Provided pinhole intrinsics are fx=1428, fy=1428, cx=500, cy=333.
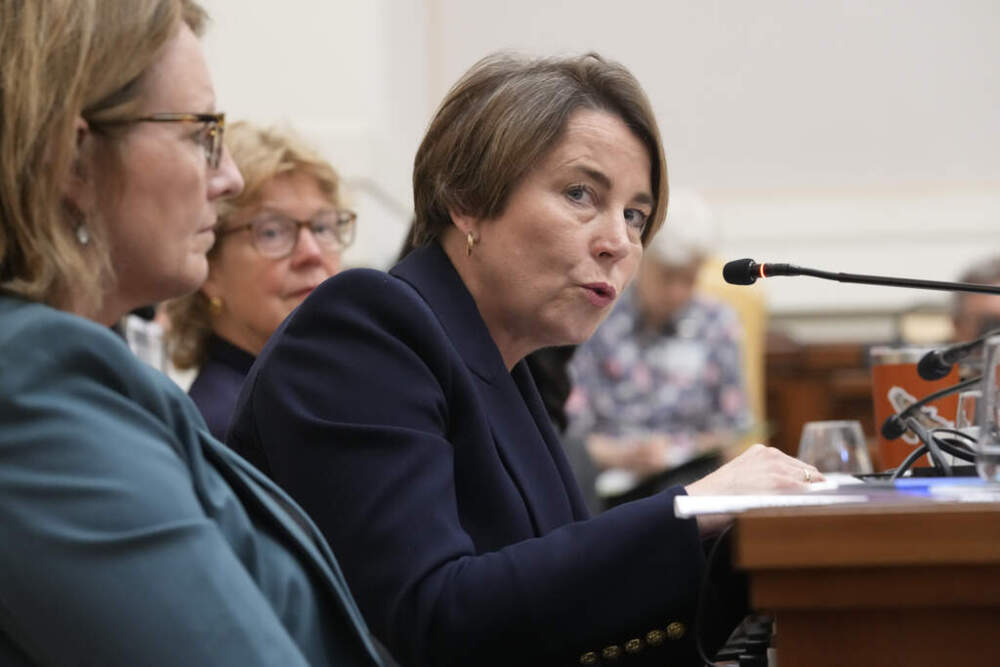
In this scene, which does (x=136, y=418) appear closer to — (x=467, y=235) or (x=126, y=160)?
(x=126, y=160)

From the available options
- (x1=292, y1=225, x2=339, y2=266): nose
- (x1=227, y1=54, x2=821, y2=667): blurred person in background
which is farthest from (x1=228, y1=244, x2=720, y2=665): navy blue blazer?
(x1=292, y1=225, x2=339, y2=266): nose

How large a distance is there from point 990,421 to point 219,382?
1.60 m

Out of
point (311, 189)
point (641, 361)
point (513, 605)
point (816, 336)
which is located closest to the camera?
point (513, 605)

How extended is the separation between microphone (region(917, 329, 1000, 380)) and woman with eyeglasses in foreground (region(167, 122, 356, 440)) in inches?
54.3

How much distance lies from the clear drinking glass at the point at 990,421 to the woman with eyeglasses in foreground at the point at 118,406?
642 millimetres

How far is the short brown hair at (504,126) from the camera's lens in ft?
6.48

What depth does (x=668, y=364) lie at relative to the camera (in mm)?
5363

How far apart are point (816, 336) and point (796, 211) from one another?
0.79 metres

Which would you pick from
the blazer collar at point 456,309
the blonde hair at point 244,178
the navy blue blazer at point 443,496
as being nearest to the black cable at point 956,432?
the navy blue blazer at point 443,496

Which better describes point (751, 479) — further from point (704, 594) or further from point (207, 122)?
point (207, 122)

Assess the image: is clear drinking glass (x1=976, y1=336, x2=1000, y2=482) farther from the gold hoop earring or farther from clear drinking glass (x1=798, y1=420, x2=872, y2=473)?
the gold hoop earring

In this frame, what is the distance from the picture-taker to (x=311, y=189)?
2994 millimetres

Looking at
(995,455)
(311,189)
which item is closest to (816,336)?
(311,189)

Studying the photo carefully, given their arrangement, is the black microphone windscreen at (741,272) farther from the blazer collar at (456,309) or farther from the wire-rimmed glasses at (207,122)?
the wire-rimmed glasses at (207,122)
